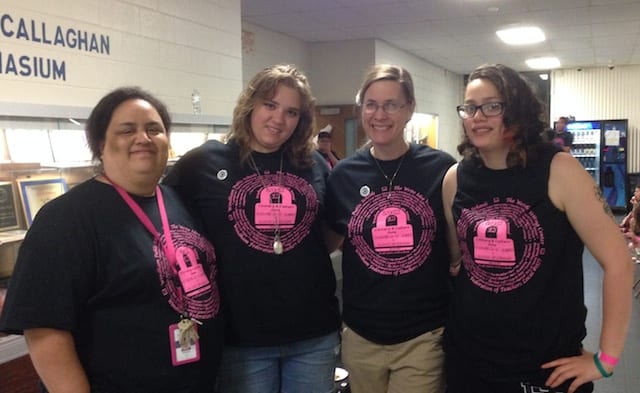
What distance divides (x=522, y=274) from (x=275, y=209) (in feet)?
2.68

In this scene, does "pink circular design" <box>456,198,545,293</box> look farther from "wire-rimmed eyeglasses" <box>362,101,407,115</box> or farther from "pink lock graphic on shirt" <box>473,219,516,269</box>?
"wire-rimmed eyeglasses" <box>362,101,407,115</box>

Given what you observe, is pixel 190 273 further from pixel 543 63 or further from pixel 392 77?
pixel 543 63

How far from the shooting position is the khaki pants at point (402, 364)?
6.17ft

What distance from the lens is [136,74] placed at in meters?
3.73

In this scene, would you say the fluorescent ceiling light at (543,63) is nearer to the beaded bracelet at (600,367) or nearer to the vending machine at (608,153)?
the vending machine at (608,153)

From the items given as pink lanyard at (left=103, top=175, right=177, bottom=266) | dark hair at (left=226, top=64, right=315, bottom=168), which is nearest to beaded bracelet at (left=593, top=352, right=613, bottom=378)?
dark hair at (left=226, top=64, right=315, bottom=168)

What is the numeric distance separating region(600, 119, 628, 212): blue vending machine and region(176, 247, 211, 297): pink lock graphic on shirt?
1198cm

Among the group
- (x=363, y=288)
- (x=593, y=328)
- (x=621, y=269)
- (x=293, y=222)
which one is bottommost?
(x=593, y=328)

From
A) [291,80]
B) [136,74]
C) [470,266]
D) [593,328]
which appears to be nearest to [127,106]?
[291,80]

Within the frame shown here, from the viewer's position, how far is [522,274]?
5.31ft

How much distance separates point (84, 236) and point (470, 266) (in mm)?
1136

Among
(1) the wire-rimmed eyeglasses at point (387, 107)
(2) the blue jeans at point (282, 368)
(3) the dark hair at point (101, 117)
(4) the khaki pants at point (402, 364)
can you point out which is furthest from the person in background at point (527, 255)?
(3) the dark hair at point (101, 117)

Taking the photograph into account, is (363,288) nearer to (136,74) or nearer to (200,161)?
(200,161)

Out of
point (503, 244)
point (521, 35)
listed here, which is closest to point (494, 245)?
point (503, 244)
